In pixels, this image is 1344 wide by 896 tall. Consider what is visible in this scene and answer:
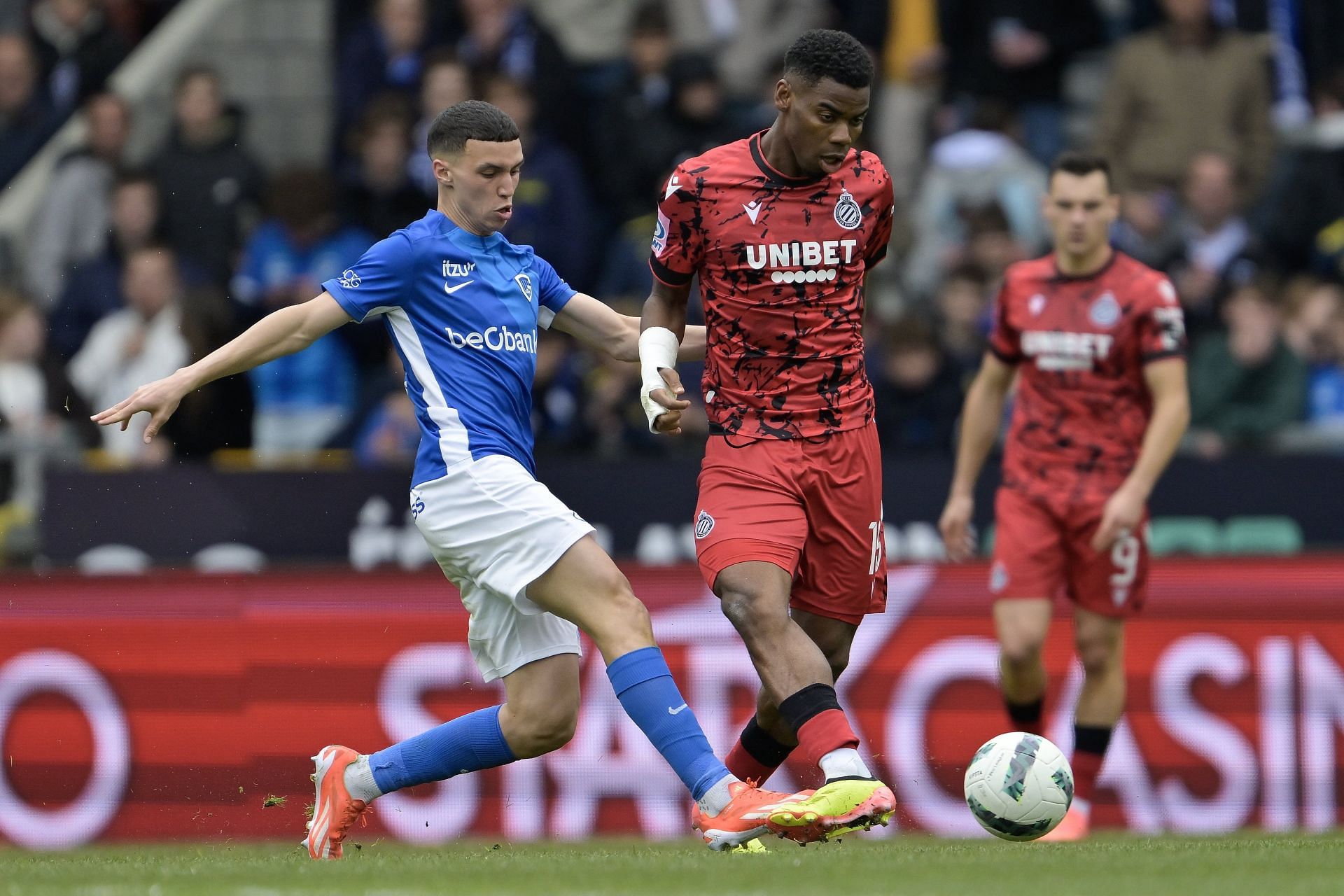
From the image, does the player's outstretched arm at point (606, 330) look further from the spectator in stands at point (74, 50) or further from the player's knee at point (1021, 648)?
the spectator in stands at point (74, 50)

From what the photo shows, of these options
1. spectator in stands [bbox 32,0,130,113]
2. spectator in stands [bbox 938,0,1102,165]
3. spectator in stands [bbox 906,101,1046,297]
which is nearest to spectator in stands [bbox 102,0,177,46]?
spectator in stands [bbox 32,0,130,113]

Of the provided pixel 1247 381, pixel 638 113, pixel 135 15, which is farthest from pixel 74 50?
pixel 1247 381

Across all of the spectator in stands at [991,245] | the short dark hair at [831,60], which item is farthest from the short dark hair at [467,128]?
the spectator in stands at [991,245]

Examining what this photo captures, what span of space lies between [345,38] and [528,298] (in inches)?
297

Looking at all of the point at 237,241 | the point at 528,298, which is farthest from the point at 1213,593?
the point at 237,241

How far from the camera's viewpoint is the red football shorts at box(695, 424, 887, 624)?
605cm

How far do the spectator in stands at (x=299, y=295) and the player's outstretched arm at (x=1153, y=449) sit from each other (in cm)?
485

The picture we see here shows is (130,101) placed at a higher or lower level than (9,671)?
higher

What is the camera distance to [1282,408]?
10.5 meters

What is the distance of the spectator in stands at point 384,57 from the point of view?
1257 cm

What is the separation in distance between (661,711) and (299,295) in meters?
6.21

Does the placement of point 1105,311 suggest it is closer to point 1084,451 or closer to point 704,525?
point 1084,451

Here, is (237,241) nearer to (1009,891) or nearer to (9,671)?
(9,671)

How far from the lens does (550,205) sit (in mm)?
11734
